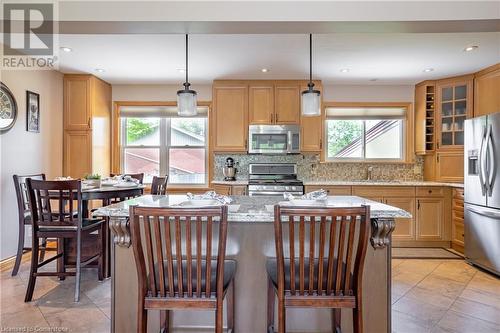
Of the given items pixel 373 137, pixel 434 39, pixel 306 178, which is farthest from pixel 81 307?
pixel 373 137

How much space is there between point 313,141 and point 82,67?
11.0 feet

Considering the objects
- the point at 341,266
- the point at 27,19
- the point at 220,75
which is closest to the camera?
the point at 341,266

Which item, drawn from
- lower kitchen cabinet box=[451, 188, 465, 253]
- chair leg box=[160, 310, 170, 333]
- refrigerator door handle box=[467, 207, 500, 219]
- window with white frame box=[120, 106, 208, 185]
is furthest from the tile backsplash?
chair leg box=[160, 310, 170, 333]

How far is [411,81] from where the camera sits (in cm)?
486

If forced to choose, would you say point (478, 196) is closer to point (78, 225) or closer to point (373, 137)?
point (373, 137)

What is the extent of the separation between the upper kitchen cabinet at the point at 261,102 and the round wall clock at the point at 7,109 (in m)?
2.92

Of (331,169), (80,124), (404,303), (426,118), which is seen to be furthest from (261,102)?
(404,303)

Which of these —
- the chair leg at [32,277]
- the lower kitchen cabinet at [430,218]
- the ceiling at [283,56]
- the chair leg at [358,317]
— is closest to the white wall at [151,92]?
the ceiling at [283,56]

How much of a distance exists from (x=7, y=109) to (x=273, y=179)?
3.42 meters

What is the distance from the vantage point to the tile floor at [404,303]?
2.37 meters

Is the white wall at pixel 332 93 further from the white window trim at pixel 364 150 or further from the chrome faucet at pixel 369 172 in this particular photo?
the chrome faucet at pixel 369 172

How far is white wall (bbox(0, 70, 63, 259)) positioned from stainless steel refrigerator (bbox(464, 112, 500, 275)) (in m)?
5.22

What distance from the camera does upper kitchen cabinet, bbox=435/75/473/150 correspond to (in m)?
4.47

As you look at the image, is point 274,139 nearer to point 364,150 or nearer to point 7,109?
point 364,150
